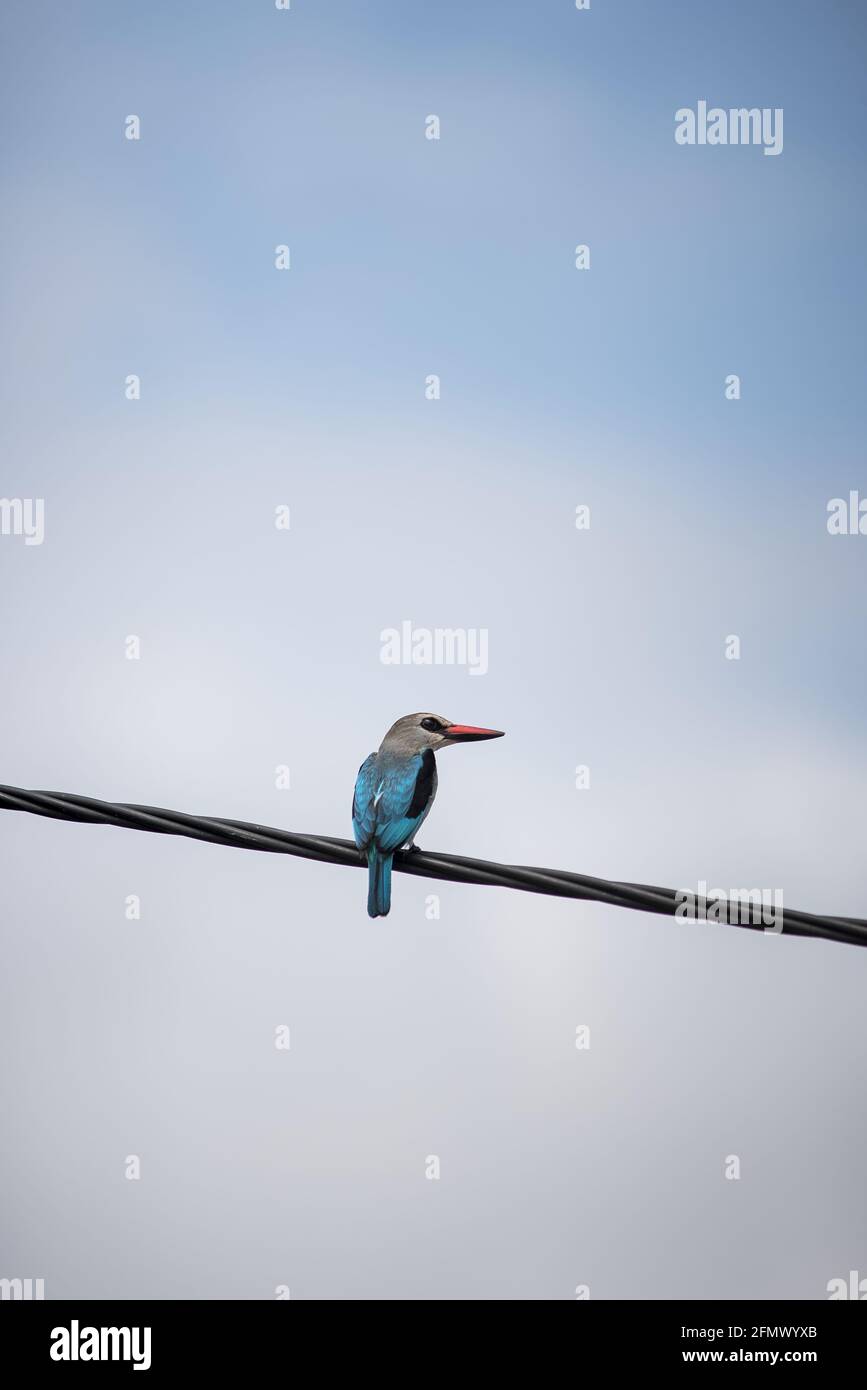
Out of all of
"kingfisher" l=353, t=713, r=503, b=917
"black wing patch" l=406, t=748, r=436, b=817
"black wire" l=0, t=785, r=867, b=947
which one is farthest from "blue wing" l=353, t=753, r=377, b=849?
"black wire" l=0, t=785, r=867, b=947

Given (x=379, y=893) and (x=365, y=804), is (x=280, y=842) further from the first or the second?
(x=365, y=804)

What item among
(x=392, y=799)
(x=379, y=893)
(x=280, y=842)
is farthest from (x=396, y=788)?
(x=280, y=842)

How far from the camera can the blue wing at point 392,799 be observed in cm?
486

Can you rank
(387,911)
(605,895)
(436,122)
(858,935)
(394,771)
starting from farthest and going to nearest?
(436,122)
(394,771)
(387,911)
(605,895)
(858,935)

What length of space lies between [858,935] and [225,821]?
179cm

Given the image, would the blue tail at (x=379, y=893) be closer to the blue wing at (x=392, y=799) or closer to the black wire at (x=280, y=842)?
the blue wing at (x=392, y=799)

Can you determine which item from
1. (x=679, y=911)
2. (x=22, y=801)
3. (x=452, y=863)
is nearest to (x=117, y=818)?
(x=22, y=801)

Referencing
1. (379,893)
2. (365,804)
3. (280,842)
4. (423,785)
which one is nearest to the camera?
(280,842)

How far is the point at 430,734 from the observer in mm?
5832

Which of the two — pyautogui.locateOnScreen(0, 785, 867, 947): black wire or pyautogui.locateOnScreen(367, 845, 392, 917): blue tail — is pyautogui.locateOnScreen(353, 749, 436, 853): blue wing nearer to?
pyautogui.locateOnScreen(367, 845, 392, 917): blue tail

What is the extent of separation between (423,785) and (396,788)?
18 centimetres

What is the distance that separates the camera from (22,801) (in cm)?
343

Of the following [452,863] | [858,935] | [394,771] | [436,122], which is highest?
[436,122]
